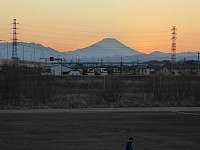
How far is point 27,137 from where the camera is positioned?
607 inches

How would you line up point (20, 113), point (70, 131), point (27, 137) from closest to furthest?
point (27, 137) < point (70, 131) < point (20, 113)

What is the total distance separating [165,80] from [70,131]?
17.9 meters

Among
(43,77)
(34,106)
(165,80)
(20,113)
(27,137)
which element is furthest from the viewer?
(165,80)

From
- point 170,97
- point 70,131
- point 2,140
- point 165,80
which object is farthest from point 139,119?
point 165,80

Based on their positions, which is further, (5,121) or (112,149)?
(5,121)

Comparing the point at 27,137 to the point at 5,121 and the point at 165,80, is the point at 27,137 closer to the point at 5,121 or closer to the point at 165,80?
the point at 5,121

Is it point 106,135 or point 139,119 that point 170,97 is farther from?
point 106,135

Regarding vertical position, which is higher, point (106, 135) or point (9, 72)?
point (9, 72)

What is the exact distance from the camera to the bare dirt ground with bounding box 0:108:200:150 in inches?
544

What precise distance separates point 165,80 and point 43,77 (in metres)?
9.03

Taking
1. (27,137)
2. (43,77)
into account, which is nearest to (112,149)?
(27,137)

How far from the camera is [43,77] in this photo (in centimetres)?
3077

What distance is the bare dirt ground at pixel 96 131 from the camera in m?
13.8

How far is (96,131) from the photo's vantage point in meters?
17.0
